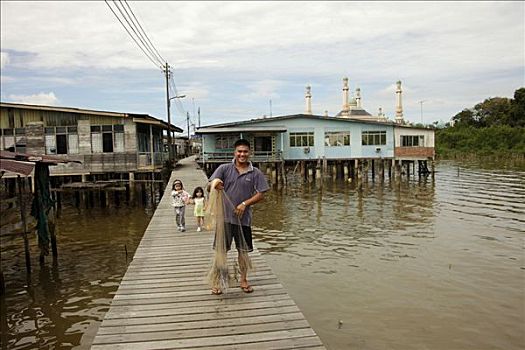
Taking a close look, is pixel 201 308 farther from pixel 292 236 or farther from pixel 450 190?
pixel 450 190

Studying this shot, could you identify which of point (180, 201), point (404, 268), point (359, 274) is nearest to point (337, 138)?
point (404, 268)

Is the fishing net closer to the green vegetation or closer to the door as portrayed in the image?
the door

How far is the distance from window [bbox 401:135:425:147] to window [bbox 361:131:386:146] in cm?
158

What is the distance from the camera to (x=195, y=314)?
498cm

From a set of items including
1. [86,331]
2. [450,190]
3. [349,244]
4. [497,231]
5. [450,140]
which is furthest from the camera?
[450,140]

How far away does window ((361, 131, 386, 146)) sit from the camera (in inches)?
1255

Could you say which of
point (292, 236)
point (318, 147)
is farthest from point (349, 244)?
point (318, 147)

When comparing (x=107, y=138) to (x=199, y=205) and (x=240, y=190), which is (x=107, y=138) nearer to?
(x=199, y=205)

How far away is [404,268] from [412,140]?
2400 cm

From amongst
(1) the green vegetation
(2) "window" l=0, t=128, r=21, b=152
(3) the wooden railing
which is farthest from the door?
(1) the green vegetation

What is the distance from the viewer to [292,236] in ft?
47.1

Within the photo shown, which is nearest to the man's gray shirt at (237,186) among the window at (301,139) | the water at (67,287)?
the water at (67,287)

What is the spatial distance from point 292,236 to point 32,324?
8276 millimetres

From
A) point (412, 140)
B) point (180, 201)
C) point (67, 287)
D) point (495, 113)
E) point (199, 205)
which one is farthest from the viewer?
point (495, 113)
